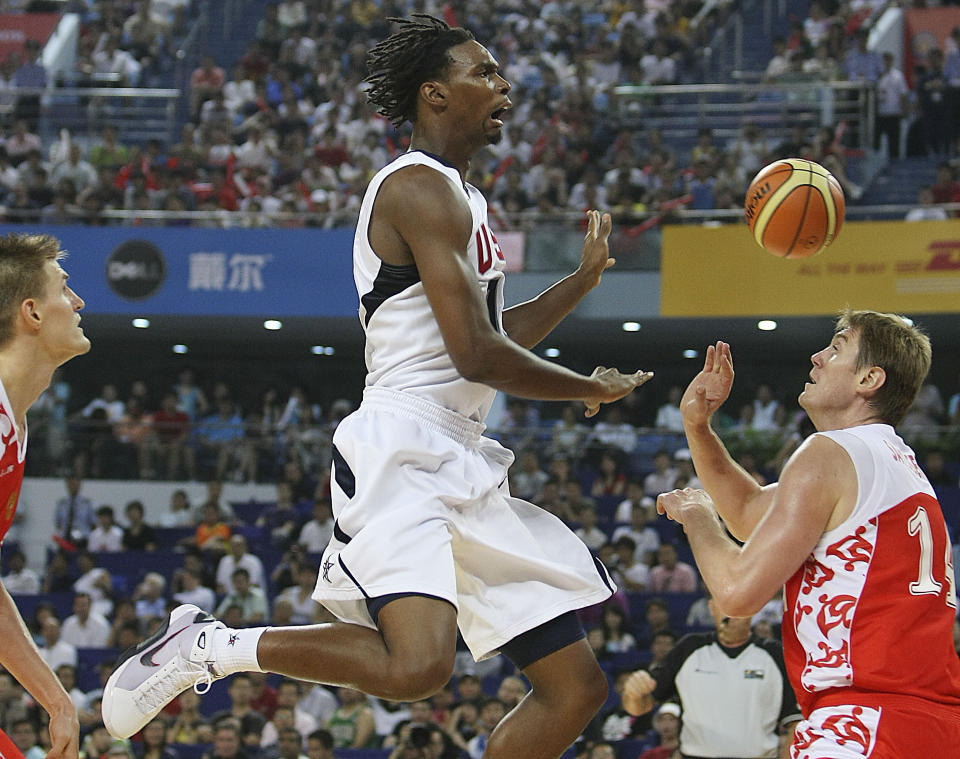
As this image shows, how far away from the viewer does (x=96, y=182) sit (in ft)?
58.6

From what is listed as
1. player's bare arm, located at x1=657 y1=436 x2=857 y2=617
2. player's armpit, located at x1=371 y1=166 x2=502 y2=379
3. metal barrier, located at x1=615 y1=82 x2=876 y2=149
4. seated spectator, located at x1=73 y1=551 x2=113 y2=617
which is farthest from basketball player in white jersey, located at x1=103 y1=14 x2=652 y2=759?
metal barrier, located at x1=615 y1=82 x2=876 y2=149

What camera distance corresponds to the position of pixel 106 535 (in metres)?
14.4

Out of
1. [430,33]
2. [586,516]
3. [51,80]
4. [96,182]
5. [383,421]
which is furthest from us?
[51,80]

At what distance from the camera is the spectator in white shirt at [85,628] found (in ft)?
40.8

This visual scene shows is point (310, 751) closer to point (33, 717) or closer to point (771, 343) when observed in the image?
point (33, 717)

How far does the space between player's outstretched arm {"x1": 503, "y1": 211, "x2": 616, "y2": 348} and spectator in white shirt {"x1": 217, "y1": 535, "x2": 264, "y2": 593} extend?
8.82 metres

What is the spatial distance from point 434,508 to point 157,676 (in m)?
1.06

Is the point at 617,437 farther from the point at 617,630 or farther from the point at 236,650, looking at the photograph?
the point at 236,650

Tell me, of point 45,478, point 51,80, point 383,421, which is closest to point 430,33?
point 383,421

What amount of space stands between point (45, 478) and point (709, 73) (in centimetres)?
1091

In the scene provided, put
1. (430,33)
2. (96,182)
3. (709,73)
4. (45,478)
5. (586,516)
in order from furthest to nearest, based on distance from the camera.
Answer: (709,73) → (96,182) → (45,478) → (586,516) → (430,33)

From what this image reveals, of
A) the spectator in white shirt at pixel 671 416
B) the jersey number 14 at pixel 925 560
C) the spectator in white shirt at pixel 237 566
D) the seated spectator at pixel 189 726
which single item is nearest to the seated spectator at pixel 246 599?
the spectator in white shirt at pixel 237 566

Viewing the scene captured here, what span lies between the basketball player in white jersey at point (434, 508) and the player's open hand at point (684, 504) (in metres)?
0.35

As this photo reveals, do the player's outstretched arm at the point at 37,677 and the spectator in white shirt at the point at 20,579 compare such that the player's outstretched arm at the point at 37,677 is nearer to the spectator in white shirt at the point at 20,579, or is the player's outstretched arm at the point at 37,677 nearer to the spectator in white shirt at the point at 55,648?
the spectator in white shirt at the point at 55,648
